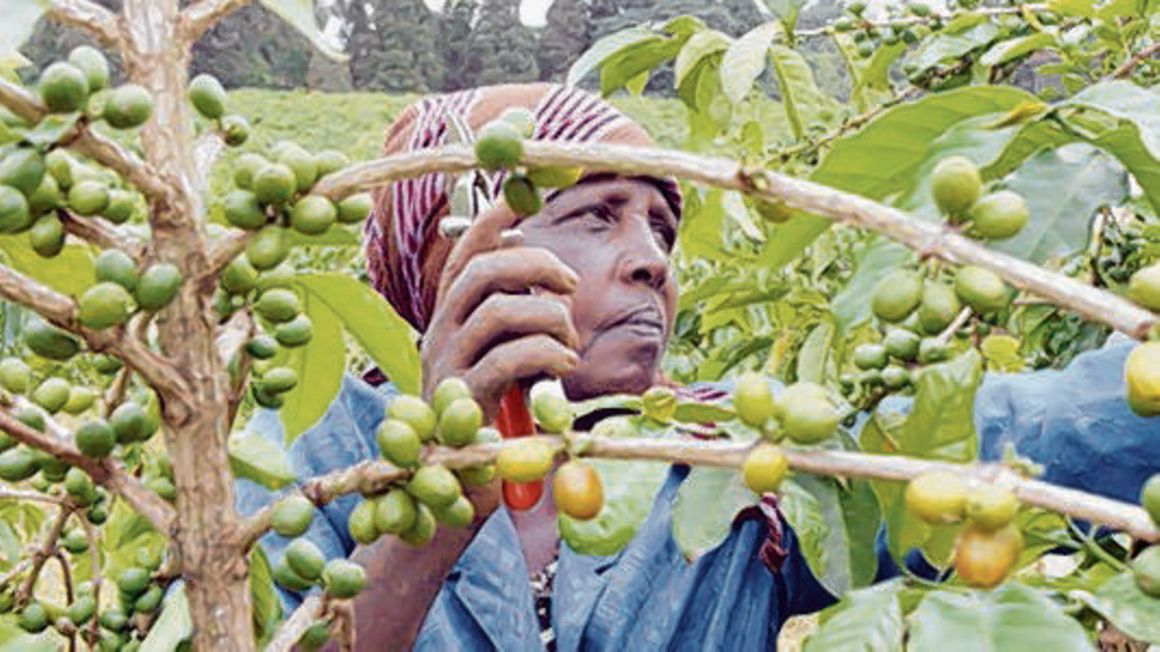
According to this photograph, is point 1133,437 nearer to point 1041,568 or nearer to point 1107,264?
point 1107,264

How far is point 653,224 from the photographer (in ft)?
6.51

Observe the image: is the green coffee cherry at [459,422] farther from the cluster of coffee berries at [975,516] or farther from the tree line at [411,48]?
the tree line at [411,48]

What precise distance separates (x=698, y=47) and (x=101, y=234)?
1.19 metres

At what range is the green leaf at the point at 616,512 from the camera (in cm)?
108

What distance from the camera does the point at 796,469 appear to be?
2.49ft

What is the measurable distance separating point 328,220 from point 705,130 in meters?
1.38

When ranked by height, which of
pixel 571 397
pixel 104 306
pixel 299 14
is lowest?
pixel 571 397

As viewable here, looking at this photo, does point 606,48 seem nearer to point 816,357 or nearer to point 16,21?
point 816,357

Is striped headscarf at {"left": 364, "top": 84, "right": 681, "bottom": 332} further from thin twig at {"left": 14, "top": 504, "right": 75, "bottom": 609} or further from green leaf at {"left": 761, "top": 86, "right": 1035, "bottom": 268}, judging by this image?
green leaf at {"left": 761, "top": 86, "right": 1035, "bottom": 268}

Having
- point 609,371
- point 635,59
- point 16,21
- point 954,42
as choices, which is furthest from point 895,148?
point 635,59

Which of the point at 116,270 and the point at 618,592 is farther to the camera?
the point at 618,592

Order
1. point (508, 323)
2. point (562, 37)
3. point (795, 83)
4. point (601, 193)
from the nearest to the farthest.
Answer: point (508, 323) → point (601, 193) → point (795, 83) → point (562, 37)

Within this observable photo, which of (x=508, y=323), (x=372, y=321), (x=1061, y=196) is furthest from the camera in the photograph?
(x=508, y=323)

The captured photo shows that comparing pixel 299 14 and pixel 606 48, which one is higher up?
pixel 299 14
